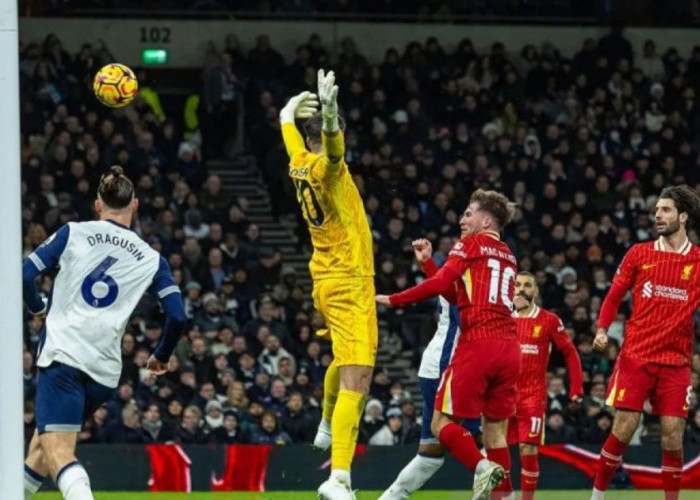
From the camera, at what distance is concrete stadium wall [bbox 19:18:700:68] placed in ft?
85.1

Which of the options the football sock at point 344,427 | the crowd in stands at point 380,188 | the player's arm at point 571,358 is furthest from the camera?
the crowd in stands at point 380,188

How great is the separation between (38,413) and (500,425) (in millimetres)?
3673

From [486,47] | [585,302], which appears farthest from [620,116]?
[585,302]

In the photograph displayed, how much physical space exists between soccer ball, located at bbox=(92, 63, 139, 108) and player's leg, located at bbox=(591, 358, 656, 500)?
168 inches

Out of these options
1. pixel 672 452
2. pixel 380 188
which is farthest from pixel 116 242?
pixel 380 188

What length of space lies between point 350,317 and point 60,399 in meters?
2.40

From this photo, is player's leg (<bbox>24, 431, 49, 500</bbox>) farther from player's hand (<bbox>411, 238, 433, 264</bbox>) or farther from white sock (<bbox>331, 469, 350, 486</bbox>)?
player's hand (<bbox>411, 238, 433, 264</bbox>)

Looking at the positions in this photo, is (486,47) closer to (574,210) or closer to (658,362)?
(574,210)

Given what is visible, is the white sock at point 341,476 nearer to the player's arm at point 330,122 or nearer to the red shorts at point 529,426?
the player's arm at point 330,122

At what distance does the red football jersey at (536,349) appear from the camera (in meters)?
15.2

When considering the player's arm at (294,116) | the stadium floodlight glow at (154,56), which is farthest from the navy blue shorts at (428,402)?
the stadium floodlight glow at (154,56)

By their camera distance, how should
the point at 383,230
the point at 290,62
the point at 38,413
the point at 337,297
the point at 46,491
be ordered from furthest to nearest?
the point at 290,62
the point at 383,230
the point at 46,491
the point at 337,297
the point at 38,413

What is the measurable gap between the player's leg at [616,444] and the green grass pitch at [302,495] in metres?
3.79

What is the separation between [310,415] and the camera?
787 inches
